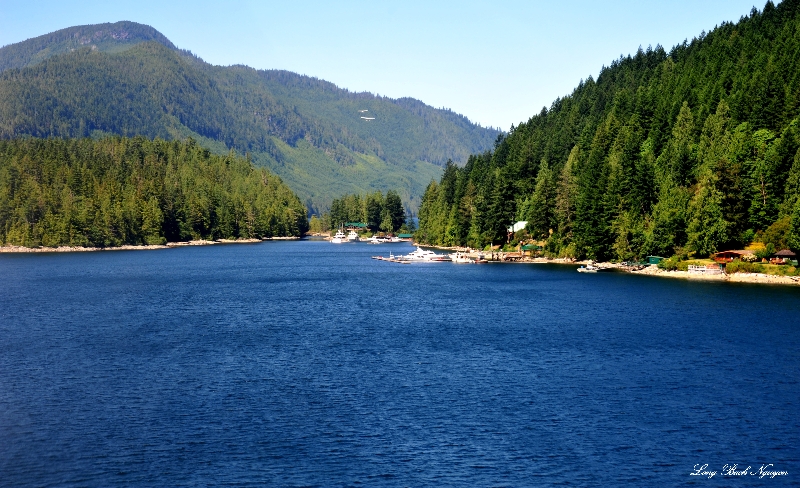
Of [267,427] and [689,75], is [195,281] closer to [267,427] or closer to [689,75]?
[267,427]

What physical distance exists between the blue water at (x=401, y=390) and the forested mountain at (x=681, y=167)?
86.5 feet

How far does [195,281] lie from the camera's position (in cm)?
12738

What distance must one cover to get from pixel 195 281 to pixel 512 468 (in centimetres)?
9971

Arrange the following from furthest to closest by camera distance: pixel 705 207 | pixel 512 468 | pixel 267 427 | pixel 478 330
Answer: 1. pixel 705 207
2. pixel 478 330
3. pixel 267 427
4. pixel 512 468

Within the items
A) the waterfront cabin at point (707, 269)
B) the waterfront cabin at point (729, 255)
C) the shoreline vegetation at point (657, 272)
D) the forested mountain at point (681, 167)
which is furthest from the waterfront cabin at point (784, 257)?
the waterfront cabin at point (707, 269)

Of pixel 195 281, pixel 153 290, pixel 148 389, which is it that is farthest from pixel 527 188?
pixel 148 389

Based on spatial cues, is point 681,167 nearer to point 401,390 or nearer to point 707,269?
point 707,269

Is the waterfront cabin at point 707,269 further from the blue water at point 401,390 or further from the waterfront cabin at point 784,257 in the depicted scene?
the blue water at point 401,390

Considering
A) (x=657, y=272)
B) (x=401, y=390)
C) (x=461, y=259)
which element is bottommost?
(x=401, y=390)

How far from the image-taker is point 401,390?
5153 cm

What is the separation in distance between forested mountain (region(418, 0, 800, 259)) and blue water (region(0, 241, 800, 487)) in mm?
26366

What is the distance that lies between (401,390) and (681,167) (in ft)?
339

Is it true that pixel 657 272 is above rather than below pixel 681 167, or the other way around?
below

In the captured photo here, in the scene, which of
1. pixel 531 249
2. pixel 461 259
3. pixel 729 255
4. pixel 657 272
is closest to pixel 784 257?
pixel 729 255
